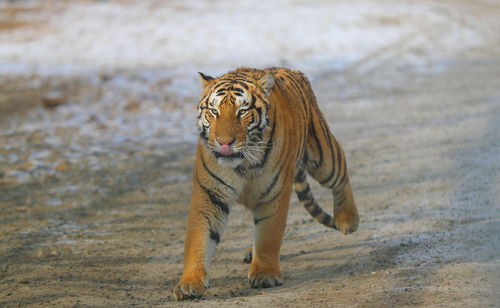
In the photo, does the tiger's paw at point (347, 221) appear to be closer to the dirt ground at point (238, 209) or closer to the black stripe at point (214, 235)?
the dirt ground at point (238, 209)

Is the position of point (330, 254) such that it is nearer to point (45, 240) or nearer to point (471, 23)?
point (45, 240)

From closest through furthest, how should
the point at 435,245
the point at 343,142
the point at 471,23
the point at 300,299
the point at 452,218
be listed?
1. the point at 300,299
2. the point at 435,245
3. the point at 452,218
4. the point at 343,142
5. the point at 471,23

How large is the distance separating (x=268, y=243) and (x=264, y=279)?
0.21m

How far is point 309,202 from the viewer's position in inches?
207

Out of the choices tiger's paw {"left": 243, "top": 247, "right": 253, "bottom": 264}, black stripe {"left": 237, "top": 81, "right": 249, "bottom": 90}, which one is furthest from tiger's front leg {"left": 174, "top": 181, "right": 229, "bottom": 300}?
tiger's paw {"left": 243, "top": 247, "right": 253, "bottom": 264}

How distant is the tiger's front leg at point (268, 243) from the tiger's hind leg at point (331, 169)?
70 cm

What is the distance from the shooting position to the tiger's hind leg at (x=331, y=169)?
16.5 ft

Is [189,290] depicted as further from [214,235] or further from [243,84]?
[243,84]

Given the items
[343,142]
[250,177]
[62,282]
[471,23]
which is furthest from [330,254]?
[471,23]

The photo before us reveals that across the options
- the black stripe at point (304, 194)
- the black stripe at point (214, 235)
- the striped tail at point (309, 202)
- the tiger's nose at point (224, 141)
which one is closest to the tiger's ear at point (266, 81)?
the tiger's nose at point (224, 141)

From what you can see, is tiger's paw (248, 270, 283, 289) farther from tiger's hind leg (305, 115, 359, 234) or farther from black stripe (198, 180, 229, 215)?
tiger's hind leg (305, 115, 359, 234)

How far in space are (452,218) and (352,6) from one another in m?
13.9

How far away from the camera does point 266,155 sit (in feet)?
14.2

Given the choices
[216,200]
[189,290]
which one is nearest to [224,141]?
[216,200]
